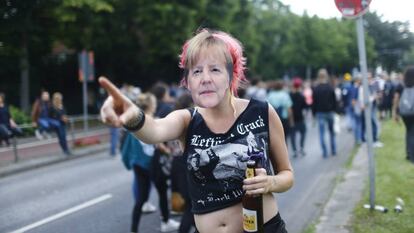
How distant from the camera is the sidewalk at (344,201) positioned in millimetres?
6437

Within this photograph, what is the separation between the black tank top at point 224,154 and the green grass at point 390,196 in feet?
12.3

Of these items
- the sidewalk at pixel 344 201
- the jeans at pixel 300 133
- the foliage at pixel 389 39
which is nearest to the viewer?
the sidewalk at pixel 344 201

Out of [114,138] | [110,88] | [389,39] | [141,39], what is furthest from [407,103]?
[141,39]

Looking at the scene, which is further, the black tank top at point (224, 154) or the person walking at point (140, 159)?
the person walking at point (140, 159)

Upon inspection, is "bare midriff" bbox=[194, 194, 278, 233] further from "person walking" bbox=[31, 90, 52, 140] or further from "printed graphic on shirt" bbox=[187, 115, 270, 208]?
"person walking" bbox=[31, 90, 52, 140]

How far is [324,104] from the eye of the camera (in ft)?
43.4

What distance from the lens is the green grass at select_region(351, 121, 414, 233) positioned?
615cm

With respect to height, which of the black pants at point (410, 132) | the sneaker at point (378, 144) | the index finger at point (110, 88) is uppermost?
the index finger at point (110, 88)

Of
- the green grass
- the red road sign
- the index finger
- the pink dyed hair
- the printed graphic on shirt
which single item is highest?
the red road sign

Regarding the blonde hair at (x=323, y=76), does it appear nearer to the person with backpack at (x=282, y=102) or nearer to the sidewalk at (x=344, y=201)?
the person with backpack at (x=282, y=102)

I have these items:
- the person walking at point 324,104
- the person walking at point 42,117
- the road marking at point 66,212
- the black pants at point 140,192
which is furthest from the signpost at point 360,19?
the person walking at point 42,117

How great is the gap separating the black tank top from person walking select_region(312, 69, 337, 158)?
1060cm

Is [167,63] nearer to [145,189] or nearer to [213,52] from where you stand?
[145,189]

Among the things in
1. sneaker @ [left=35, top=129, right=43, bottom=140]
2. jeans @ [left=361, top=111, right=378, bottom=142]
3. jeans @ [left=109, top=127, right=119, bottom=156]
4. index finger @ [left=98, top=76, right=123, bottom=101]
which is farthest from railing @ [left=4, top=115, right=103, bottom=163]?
index finger @ [left=98, top=76, right=123, bottom=101]
